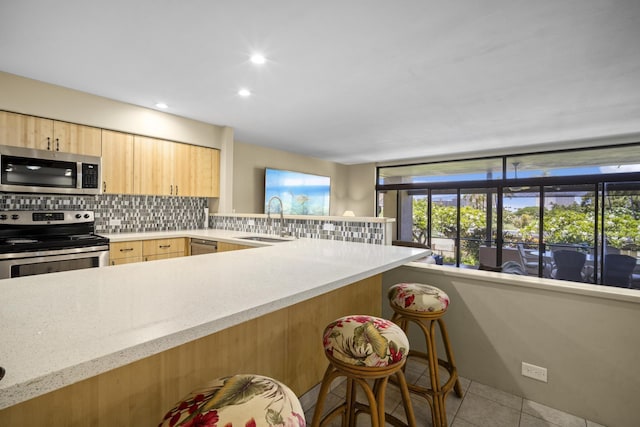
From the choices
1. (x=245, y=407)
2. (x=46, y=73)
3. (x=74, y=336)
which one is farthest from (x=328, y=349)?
(x=46, y=73)

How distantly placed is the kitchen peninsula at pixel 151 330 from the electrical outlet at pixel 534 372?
3.37 ft

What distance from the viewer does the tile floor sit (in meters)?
1.64

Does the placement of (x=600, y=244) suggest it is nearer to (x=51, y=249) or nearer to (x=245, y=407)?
(x=245, y=407)

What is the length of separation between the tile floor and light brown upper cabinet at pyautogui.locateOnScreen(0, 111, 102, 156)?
318 cm

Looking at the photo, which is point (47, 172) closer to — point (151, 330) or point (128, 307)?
point (128, 307)

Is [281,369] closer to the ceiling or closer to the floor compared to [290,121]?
closer to the floor

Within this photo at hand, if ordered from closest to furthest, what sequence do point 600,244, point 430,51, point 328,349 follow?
1. point 328,349
2. point 430,51
3. point 600,244

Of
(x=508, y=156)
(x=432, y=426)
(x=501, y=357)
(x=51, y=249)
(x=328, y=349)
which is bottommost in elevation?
(x=432, y=426)

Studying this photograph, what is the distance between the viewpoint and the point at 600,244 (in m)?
4.64

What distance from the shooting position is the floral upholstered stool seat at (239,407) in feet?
2.17

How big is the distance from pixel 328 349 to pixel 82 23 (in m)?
2.45

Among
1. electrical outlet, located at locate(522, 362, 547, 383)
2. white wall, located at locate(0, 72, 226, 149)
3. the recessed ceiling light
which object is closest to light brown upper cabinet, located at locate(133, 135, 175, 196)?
white wall, located at locate(0, 72, 226, 149)

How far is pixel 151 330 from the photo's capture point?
69cm

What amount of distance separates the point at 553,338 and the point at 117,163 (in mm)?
4107
